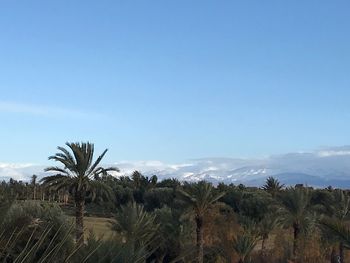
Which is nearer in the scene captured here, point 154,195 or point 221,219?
point 221,219

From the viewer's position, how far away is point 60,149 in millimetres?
39062

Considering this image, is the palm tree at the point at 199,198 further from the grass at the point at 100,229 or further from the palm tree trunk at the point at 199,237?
the grass at the point at 100,229

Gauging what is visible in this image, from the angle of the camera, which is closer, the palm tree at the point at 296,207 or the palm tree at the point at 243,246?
the palm tree at the point at 296,207

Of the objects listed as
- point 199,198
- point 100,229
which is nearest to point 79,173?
point 199,198

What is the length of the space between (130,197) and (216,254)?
4056 cm

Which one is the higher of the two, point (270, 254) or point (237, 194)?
point (237, 194)

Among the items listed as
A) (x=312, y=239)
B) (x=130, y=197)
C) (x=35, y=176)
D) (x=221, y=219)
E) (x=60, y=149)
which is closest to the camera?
(x=60, y=149)

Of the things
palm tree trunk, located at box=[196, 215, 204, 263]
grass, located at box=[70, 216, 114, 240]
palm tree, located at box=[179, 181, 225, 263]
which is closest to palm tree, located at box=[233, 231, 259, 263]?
palm tree, located at box=[179, 181, 225, 263]

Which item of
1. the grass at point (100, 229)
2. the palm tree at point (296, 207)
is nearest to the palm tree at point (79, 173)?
the grass at point (100, 229)

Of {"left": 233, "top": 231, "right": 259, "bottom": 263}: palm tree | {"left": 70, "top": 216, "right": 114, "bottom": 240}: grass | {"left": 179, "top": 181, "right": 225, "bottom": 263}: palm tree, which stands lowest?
{"left": 233, "top": 231, "right": 259, "bottom": 263}: palm tree

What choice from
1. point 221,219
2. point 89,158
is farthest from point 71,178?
point 221,219

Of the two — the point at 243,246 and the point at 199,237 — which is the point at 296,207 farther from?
the point at 199,237

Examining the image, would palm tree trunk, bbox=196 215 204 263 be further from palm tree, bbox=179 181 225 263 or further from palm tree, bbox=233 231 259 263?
palm tree, bbox=233 231 259 263

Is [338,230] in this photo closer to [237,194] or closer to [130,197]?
[237,194]
